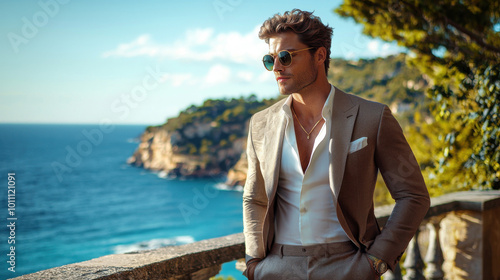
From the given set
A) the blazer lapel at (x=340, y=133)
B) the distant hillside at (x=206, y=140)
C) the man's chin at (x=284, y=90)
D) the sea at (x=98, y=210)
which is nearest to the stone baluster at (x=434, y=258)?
the blazer lapel at (x=340, y=133)

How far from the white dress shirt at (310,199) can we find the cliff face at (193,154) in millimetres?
78032

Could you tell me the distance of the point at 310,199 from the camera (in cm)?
153

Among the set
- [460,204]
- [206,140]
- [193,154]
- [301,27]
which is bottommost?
[460,204]

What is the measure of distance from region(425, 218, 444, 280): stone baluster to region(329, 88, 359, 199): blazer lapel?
1612mm

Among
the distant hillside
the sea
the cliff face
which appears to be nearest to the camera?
the sea

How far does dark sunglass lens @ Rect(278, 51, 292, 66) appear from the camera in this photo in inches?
63.0

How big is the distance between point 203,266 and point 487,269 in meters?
2.06

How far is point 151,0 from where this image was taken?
334ft

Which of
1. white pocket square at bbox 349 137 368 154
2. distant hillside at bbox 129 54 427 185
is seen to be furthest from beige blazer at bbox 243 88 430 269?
distant hillside at bbox 129 54 427 185

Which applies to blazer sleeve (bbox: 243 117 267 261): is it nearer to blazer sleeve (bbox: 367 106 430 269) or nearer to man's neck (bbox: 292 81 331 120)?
→ man's neck (bbox: 292 81 331 120)

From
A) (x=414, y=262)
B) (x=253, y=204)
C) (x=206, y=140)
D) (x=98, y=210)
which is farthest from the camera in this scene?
(x=206, y=140)

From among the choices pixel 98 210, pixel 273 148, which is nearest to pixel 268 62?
pixel 273 148

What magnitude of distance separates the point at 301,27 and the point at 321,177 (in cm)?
55

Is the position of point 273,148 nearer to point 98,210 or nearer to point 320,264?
point 320,264
